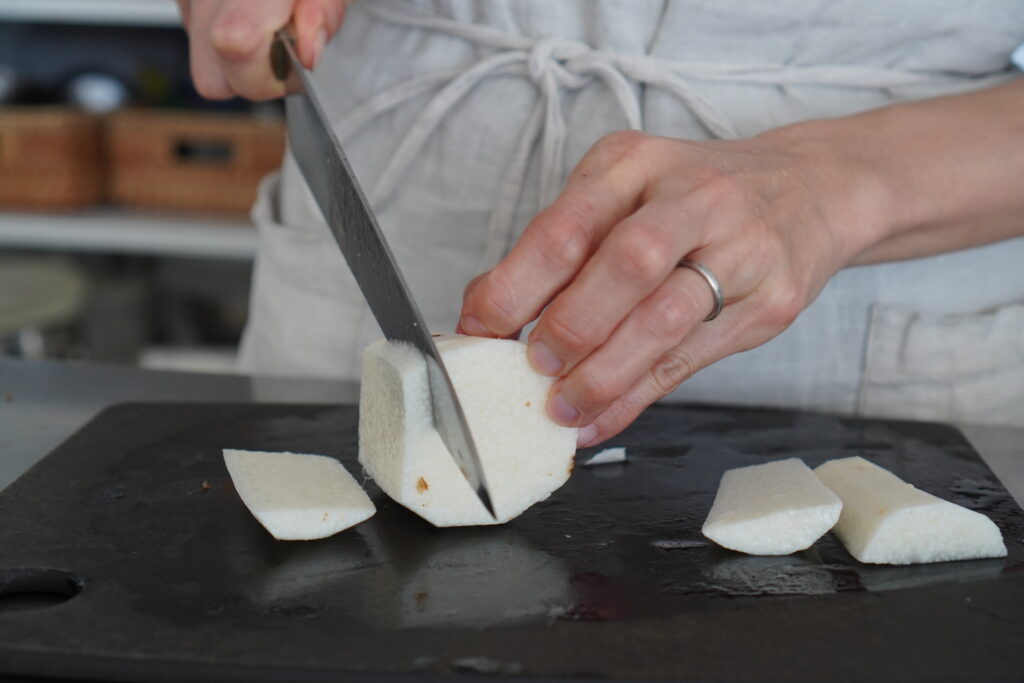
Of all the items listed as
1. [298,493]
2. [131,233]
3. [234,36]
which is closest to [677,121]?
[234,36]

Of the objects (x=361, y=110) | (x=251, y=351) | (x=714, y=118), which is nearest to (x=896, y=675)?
(x=714, y=118)

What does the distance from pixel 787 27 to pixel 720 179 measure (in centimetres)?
35

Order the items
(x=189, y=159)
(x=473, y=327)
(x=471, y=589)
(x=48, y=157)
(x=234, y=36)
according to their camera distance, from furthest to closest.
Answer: (x=189, y=159) < (x=48, y=157) < (x=234, y=36) < (x=473, y=327) < (x=471, y=589)

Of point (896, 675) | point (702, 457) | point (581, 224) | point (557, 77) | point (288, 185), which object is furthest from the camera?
point (288, 185)

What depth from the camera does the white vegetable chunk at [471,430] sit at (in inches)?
33.2

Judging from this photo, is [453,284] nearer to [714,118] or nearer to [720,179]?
[714,118]

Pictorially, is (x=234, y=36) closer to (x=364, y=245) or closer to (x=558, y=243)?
(x=364, y=245)

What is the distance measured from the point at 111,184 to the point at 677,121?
5.75 feet

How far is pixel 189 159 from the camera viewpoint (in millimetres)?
2443

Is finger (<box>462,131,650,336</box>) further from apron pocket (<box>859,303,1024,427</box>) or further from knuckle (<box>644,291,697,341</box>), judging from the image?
apron pocket (<box>859,303,1024,427</box>)

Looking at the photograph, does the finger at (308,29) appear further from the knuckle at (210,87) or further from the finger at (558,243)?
the finger at (558,243)

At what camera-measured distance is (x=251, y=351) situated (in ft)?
4.71

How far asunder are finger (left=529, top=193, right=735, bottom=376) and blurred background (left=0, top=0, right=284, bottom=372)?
1.48 m

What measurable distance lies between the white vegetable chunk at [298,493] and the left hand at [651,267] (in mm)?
168
